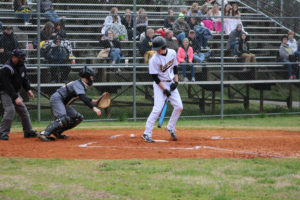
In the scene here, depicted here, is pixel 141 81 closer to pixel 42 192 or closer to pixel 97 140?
pixel 97 140

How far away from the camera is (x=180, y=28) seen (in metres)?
17.6

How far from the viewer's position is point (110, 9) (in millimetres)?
17656

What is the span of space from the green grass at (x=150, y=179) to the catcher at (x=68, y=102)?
7.71ft

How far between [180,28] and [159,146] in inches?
304

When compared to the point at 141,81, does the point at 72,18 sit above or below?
above

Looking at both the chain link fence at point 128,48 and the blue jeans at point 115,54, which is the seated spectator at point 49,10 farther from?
the blue jeans at point 115,54

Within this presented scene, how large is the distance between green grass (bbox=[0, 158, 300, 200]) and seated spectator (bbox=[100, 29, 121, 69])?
26.0 feet

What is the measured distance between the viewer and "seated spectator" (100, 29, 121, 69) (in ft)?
54.2

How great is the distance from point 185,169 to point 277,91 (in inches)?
638

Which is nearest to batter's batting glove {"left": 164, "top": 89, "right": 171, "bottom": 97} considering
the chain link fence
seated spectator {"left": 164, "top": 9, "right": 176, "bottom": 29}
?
the chain link fence

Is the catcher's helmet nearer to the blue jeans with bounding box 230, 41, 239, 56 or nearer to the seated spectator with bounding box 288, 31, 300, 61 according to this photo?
the blue jeans with bounding box 230, 41, 239, 56

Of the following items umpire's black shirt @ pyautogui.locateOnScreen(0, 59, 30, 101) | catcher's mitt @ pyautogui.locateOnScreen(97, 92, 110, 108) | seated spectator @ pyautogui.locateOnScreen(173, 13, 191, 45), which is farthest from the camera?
seated spectator @ pyautogui.locateOnScreen(173, 13, 191, 45)

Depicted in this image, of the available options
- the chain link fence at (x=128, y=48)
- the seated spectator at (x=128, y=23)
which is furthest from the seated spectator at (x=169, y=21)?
the seated spectator at (x=128, y=23)

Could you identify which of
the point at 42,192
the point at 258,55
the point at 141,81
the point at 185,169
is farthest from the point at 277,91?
the point at 42,192
